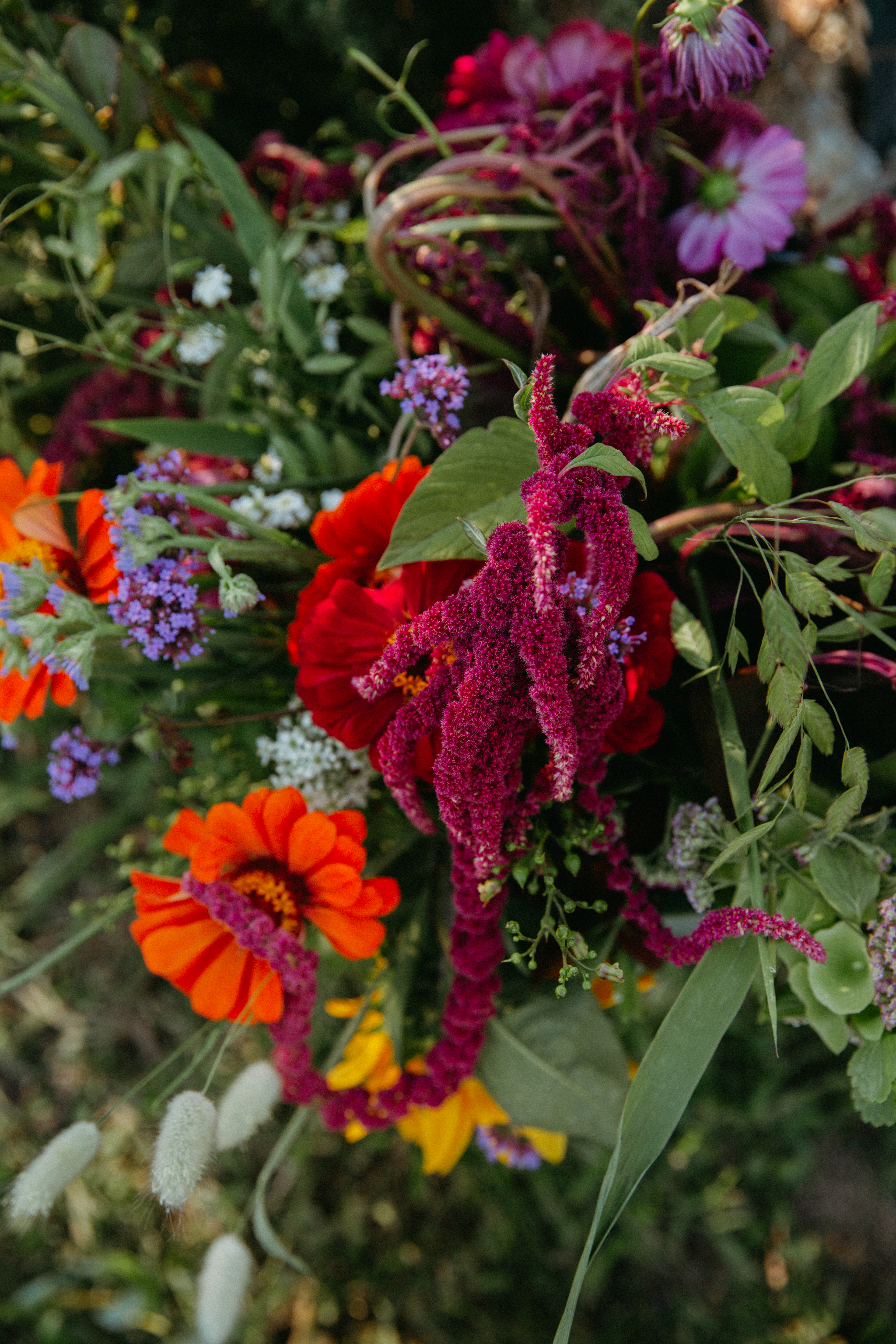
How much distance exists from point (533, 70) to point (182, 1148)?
72 centimetres

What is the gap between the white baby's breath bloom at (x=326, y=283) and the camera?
1.99ft

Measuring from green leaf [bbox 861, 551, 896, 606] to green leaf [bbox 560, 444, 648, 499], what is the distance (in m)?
0.12

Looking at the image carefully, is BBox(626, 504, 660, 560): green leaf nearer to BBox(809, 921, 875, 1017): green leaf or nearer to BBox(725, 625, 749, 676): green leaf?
BBox(725, 625, 749, 676): green leaf

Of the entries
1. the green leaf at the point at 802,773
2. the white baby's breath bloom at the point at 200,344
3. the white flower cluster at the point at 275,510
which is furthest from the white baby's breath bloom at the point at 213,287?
the green leaf at the point at 802,773

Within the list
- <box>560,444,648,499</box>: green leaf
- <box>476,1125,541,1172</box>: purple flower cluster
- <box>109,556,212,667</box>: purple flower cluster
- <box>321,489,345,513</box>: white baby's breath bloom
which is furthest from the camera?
<box>476,1125,541,1172</box>: purple flower cluster

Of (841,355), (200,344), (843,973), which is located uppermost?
(200,344)

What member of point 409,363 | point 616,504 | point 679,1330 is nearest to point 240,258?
point 409,363

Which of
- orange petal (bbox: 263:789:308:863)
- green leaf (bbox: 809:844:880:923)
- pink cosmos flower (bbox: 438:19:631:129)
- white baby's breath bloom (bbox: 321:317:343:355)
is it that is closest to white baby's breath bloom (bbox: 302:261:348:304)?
white baby's breath bloom (bbox: 321:317:343:355)

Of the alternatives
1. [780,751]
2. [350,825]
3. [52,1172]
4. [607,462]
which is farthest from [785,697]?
[52,1172]

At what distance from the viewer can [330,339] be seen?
61 centimetres

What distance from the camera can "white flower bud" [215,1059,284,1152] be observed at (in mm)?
484

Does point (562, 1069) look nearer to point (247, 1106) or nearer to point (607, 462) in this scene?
point (247, 1106)

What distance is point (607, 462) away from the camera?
0.33 meters

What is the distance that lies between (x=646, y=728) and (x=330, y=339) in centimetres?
37
